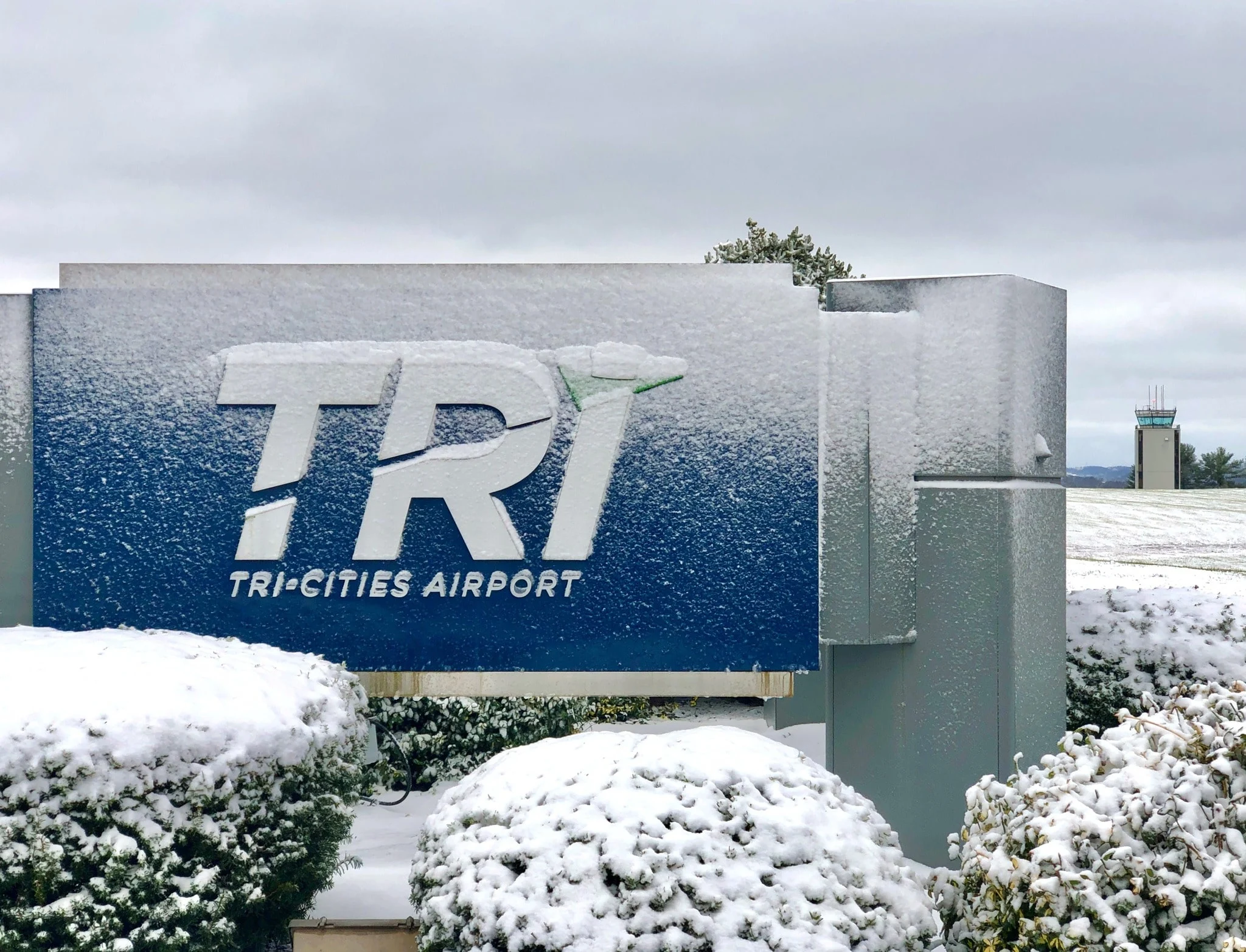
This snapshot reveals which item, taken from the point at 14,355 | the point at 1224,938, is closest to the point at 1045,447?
the point at 1224,938

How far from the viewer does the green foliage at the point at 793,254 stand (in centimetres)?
1573

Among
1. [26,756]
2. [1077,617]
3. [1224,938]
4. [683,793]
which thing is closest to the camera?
[1224,938]

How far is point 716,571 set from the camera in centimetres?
666

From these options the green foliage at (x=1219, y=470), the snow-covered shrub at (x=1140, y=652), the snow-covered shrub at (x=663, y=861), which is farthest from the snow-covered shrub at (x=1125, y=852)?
the green foliage at (x=1219, y=470)

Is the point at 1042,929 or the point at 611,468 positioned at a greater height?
the point at 611,468

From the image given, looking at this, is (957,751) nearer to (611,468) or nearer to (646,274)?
(611,468)

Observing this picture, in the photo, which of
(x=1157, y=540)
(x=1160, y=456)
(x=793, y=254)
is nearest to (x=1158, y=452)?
(x=1160, y=456)

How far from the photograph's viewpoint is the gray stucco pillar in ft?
22.3

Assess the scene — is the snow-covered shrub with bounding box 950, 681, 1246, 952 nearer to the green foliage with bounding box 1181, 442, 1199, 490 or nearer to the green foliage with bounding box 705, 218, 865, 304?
the green foliage with bounding box 705, 218, 865, 304

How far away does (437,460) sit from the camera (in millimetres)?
6586

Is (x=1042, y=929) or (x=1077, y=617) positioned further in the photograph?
(x=1077, y=617)

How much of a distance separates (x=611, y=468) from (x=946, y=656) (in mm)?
2491

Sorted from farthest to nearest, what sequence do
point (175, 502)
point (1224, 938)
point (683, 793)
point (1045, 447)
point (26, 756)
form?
point (1045, 447), point (175, 502), point (26, 756), point (683, 793), point (1224, 938)

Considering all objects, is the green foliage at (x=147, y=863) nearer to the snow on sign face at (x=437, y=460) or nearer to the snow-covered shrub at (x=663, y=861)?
the snow-covered shrub at (x=663, y=861)
